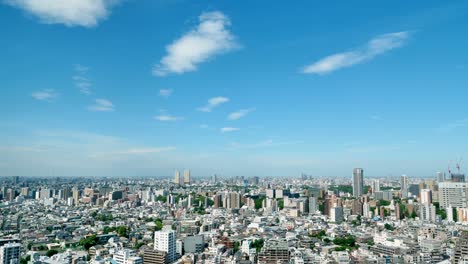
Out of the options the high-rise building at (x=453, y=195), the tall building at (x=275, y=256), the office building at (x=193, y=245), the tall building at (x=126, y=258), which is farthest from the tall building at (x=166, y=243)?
the high-rise building at (x=453, y=195)

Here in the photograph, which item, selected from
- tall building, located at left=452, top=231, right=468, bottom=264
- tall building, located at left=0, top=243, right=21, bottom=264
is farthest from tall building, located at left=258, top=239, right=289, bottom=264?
tall building, located at left=0, top=243, right=21, bottom=264

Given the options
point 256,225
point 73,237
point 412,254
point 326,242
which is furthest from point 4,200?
point 412,254

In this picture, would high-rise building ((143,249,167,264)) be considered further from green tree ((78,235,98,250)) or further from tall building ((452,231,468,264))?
tall building ((452,231,468,264))

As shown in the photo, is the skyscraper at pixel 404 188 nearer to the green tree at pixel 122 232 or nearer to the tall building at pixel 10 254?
the green tree at pixel 122 232

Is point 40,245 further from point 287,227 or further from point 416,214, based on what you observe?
point 416,214

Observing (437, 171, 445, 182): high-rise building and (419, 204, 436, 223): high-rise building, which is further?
(437, 171, 445, 182): high-rise building

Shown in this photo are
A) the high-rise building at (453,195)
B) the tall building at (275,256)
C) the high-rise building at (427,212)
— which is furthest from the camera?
the high-rise building at (453,195)
